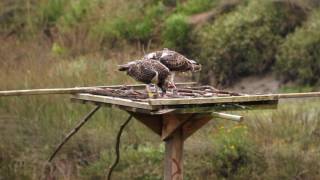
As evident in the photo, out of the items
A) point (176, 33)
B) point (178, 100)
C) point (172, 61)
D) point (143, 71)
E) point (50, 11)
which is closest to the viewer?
point (178, 100)

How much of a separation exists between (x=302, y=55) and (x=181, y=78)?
232cm

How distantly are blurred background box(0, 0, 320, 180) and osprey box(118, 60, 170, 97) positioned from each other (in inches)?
141

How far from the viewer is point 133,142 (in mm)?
10258

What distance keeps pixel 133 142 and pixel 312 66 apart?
550cm

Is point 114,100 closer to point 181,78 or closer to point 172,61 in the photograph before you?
point 172,61

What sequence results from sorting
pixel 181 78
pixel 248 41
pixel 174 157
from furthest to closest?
pixel 248 41, pixel 181 78, pixel 174 157

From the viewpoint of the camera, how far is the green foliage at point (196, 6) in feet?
58.7

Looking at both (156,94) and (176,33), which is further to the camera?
(176,33)

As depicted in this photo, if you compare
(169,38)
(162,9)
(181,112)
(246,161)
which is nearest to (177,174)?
(181,112)

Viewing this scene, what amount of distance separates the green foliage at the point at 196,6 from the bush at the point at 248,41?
1.76 metres

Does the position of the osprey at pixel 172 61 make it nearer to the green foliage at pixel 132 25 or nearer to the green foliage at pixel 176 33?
the green foliage at pixel 132 25

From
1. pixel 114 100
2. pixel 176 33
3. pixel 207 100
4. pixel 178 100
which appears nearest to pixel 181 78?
pixel 176 33

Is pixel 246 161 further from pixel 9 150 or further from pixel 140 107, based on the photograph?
pixel 140 107

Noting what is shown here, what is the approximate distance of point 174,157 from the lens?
659cm
